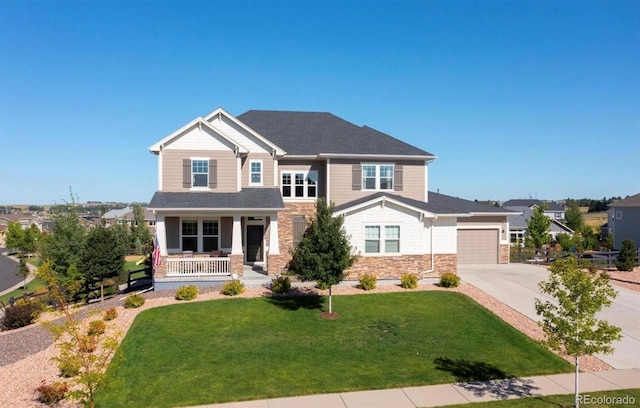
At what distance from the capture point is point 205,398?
31.8 feet

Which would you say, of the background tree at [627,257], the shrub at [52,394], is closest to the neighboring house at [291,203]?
the background tree at [627,257]

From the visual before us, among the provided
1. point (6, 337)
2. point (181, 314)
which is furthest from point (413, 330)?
point (6, 337)

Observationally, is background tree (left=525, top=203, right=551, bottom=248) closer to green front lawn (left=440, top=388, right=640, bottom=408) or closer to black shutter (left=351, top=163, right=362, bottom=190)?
black shutter (left=351, top=163, right=362, bottom=190)

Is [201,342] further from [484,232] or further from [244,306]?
[484,232]

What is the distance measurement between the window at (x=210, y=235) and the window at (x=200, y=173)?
2.04 m

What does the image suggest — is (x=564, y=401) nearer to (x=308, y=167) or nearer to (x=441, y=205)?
(x=441, y=205)

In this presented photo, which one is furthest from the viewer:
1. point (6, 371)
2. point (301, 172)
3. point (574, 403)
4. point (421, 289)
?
point (301, 172)

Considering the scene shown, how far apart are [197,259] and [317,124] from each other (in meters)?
12.1

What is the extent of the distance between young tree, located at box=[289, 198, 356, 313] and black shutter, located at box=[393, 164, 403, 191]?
8.82 meters

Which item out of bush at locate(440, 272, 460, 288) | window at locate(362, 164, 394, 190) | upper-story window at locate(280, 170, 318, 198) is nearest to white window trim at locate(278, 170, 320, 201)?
upper-story window at locate(280, 170, 318, 198)

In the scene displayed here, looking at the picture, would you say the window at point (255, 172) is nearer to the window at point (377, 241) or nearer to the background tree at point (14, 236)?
the window at point (377, 241)

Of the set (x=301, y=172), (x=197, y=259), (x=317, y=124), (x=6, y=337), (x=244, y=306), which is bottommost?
(x=6, y=337)

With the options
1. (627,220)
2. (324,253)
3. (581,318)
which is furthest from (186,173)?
(627,220)

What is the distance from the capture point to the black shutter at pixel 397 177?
76.9 ft
